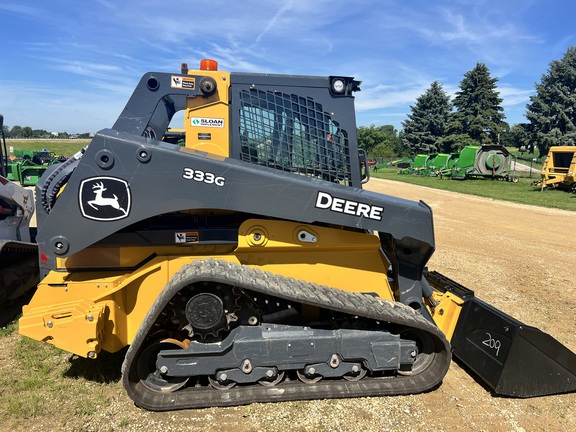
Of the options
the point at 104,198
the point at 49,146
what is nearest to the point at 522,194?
the point at 104,198

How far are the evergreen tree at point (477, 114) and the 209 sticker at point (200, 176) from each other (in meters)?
46.7

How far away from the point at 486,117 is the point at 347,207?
4946 centimetres

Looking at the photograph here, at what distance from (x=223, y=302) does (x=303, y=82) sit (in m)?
2.08

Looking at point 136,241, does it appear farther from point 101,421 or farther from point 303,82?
point 303,82

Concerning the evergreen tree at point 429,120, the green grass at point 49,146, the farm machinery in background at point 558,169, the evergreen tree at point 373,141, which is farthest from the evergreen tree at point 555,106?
the green grass at point 49,146

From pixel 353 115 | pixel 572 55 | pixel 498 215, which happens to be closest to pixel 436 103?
pixel 572 55

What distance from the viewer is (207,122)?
3.62m

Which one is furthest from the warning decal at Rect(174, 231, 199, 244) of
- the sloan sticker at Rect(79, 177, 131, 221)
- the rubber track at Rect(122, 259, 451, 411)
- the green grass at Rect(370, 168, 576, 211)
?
the green grass at Rect(370, 168, 576, 211)

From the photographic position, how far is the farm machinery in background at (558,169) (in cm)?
2028

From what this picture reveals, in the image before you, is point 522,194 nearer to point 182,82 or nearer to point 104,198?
point 182,82

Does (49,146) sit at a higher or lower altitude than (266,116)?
higher

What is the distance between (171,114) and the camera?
3840 mm

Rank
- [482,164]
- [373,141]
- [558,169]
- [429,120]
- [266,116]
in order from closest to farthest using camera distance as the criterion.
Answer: [266,116] < [558,169] < [482,164] < [429,120] < [373,141]

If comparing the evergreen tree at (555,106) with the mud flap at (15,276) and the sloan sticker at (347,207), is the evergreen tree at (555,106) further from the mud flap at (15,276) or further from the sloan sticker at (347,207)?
the mud flap at (15,276)
